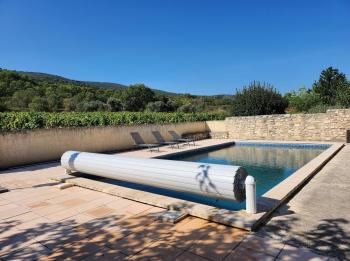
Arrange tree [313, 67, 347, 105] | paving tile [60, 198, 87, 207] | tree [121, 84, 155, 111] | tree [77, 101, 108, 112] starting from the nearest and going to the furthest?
1. paving tile [60, 198, 87, 207]
2. tree [77, 101, 108, 112]
3. tree [313, 67, 347, 105]
4. tree [121, 84, 155, 111]

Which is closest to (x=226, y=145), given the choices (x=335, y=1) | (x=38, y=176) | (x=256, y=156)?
(x=256, y=156)

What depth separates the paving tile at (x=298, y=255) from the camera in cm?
263

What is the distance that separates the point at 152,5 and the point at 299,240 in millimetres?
13812

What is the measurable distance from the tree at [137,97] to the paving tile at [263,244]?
42.9m

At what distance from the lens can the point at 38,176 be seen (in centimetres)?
731

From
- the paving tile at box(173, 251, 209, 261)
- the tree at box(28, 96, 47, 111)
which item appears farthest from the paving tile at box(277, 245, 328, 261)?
the tree at box(28, 96, 47, 111)

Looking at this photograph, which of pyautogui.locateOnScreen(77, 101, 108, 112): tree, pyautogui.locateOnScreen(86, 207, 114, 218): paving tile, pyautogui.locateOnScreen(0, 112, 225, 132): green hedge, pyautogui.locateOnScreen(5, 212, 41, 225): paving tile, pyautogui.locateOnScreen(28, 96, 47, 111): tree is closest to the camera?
pyautogui.locateOnScreen(5, 212, 41, 225): paving tile

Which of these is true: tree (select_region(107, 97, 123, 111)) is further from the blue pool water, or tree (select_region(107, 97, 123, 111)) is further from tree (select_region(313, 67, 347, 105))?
tree (select_region(313, 67, 347, 105))

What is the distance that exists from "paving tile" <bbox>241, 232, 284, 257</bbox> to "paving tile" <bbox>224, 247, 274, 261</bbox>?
8 centimetres

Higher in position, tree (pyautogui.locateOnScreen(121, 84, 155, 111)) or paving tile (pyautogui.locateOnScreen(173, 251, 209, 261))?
tree (pyautogui.locateOnScreen(121, 84, 155, 111))

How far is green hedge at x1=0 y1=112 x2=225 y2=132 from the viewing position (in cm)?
974

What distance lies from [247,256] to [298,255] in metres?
0.54

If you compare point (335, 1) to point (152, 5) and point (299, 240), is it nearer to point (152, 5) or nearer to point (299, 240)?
point (152, 5)

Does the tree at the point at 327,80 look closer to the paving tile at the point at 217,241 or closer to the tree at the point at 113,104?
the tree at the point at 113,104
